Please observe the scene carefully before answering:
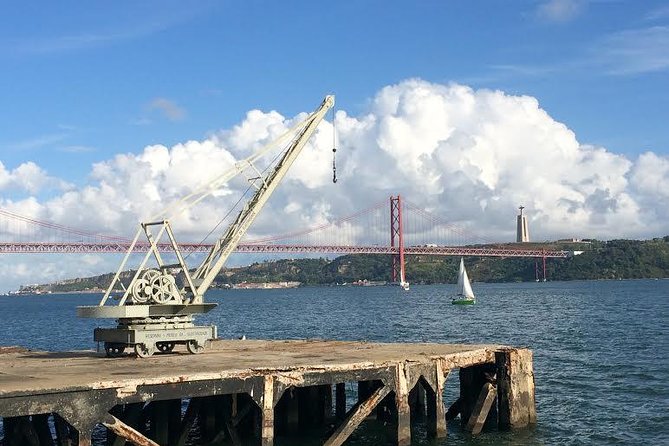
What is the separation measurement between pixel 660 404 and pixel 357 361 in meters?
15.8

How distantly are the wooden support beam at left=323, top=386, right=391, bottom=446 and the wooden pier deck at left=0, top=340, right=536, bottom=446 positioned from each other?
3cm

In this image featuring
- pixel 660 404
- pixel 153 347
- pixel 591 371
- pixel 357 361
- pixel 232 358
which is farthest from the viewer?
pixel 591 371

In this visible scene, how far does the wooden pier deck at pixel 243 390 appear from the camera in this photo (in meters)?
19.0

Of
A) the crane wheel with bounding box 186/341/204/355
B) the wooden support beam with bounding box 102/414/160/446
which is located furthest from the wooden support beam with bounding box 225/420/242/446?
the wooden support beam with bounding box 102/414/160/446

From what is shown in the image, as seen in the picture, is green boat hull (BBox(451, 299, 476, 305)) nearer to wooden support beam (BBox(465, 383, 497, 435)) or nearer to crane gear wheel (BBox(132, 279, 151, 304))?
wooden support beam (BBox(465, 383, 497, 435))

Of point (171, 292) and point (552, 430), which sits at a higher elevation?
point (171, 292)

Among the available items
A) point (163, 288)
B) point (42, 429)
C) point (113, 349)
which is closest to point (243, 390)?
point (42, 429)

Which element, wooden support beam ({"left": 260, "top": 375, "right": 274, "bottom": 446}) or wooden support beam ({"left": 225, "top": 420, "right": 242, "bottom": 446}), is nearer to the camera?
wooden support beam ({"left": 260, "top": 375, "right": 274, "bottom": 446})

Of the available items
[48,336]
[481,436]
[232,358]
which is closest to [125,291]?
[232,358]

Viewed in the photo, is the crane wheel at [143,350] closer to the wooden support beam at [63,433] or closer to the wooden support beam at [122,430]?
the wooden support beam at [63,433]

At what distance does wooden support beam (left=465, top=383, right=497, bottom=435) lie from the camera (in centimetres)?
2775

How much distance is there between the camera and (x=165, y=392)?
2000 centimetres

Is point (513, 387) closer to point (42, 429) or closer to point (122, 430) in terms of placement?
point (122, 430)

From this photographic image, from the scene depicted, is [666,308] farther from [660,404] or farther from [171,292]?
[171,292]
